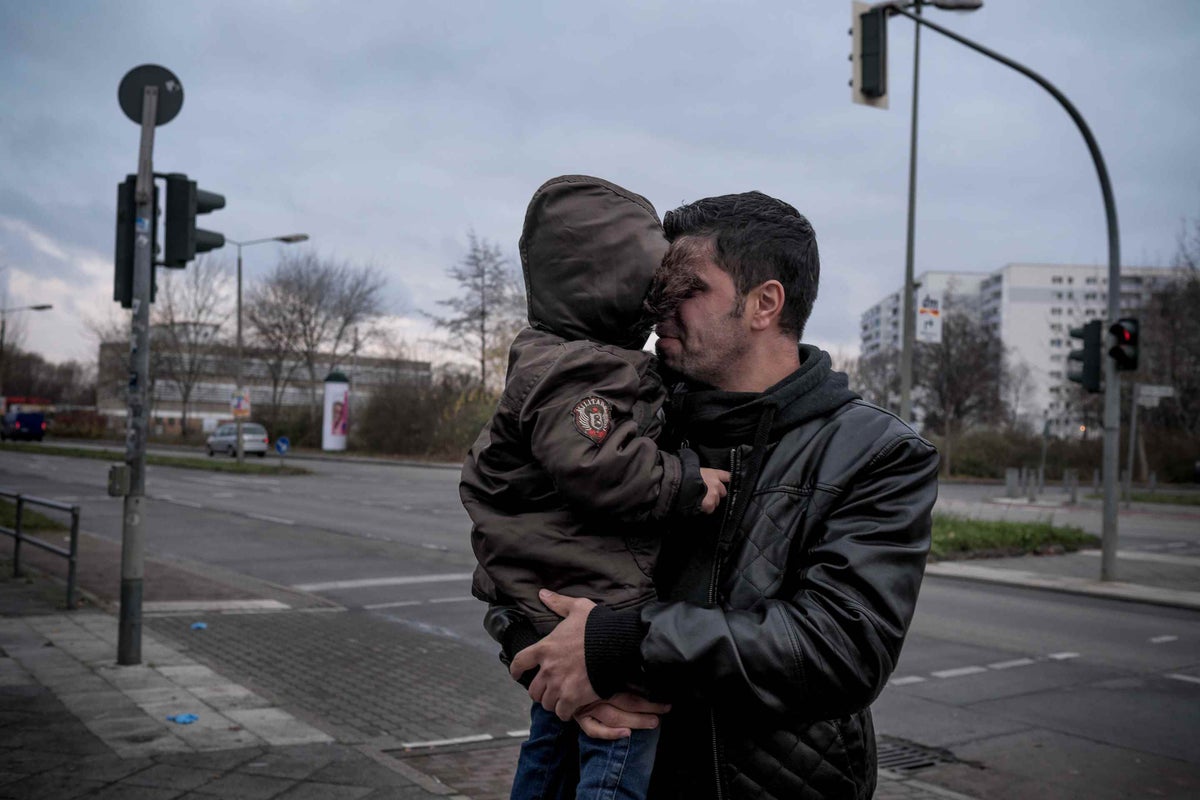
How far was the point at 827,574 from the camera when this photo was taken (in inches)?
67.0

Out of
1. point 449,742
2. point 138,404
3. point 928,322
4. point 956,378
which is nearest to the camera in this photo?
point 449,742

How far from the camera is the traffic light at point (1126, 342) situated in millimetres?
13445

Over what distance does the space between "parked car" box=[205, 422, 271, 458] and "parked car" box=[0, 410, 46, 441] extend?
27.0 meters

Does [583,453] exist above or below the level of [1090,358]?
below

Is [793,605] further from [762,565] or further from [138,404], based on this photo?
[138,404]

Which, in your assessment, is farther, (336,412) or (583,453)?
(336,412)

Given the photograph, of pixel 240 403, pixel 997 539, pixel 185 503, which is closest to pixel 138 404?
pixel 997 539

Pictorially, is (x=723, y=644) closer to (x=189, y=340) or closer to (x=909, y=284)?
(x=909, y=284)

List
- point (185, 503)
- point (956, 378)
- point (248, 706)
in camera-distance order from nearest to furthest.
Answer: point (248, 706) → point (185, 503) → point (956, 378)

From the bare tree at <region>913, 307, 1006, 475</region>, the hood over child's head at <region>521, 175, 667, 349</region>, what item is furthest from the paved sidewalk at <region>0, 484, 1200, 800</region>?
the bare tree at <region>913, 307, 1006, 475</region>

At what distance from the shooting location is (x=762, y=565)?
179 cm

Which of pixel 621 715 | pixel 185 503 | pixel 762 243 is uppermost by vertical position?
pixel 762 243

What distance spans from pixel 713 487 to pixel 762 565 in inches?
6.2

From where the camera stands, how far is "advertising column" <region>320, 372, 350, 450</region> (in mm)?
49344
